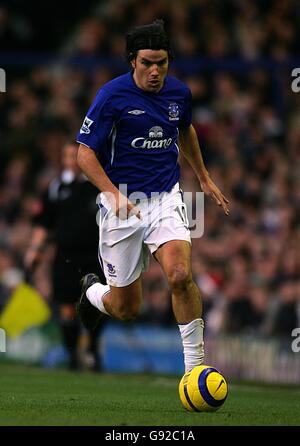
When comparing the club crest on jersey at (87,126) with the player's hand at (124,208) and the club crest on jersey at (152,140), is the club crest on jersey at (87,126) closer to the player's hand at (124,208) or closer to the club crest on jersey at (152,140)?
the club crest on jersey at (152,140)

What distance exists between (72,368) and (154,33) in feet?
18.3

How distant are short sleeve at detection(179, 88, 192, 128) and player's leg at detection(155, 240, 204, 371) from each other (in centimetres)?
102

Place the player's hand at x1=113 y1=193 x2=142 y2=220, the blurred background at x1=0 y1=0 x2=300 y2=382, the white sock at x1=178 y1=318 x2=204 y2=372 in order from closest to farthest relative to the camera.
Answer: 1. the player's hand at x1=113 y1=193 x2=142 y2=220
2. the white sock at x1=178 y1=318 x2=204 y2=372
3. the blurred background at x1=0 y1=0 x2=300 y2=382

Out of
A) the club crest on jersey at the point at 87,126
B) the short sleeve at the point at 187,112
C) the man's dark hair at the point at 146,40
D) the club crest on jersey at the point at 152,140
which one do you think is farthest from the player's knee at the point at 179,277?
the man's dark hair at the point at 146,40

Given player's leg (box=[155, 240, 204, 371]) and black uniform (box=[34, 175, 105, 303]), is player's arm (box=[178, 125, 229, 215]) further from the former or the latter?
black uniform (box=[34, 175, 105, 303])

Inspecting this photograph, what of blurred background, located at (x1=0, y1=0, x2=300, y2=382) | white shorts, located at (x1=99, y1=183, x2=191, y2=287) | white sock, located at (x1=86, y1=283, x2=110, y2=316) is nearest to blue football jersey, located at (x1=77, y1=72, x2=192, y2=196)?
white shorts, located at (x1=99, y1=183, x2=191, y2=287)

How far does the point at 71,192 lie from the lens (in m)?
12.3

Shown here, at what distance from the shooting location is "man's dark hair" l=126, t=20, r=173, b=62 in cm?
781

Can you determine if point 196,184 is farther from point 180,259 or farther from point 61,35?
point 180,259

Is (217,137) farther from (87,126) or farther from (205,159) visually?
(87,126)

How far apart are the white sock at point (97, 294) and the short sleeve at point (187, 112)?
1.29 meters

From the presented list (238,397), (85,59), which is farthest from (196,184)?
(238,397)

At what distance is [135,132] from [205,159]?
31.9ft

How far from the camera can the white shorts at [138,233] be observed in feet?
25.7
